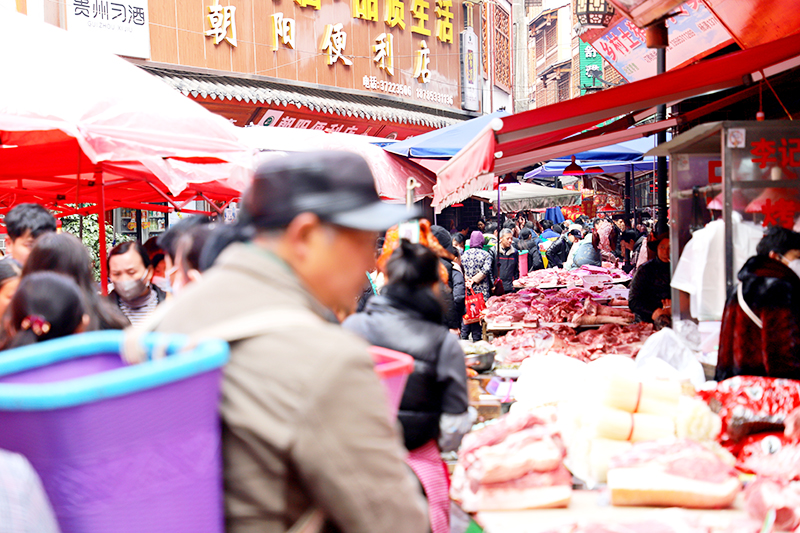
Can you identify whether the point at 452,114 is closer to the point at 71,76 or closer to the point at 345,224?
the point at 71,76

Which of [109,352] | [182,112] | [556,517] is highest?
[182,112]

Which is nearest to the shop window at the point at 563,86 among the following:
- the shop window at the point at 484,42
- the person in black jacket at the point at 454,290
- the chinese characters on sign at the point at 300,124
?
the shop window at the point at 484,42

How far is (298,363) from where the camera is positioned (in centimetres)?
120

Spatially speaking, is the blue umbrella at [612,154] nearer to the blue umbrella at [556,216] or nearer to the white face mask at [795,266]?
the white face mask at [795,266]

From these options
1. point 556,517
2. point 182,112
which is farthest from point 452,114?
point 556,517

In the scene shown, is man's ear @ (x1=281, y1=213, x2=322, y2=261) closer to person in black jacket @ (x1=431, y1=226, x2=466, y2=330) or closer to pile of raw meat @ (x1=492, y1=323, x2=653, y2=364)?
pile of raw meat @ (x1=492, y1=323, x2=653, y2=364)

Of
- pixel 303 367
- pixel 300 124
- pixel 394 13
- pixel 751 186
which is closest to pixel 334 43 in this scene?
pixel 300 124

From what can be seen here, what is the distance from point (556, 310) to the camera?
8617 mm

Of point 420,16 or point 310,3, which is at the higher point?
point 420,16

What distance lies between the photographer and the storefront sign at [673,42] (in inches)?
342

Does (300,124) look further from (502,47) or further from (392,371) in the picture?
(392,371)

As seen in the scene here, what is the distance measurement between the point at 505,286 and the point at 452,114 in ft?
32.2

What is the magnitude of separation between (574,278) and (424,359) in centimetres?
973

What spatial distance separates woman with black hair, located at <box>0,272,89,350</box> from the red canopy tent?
1677 mm
